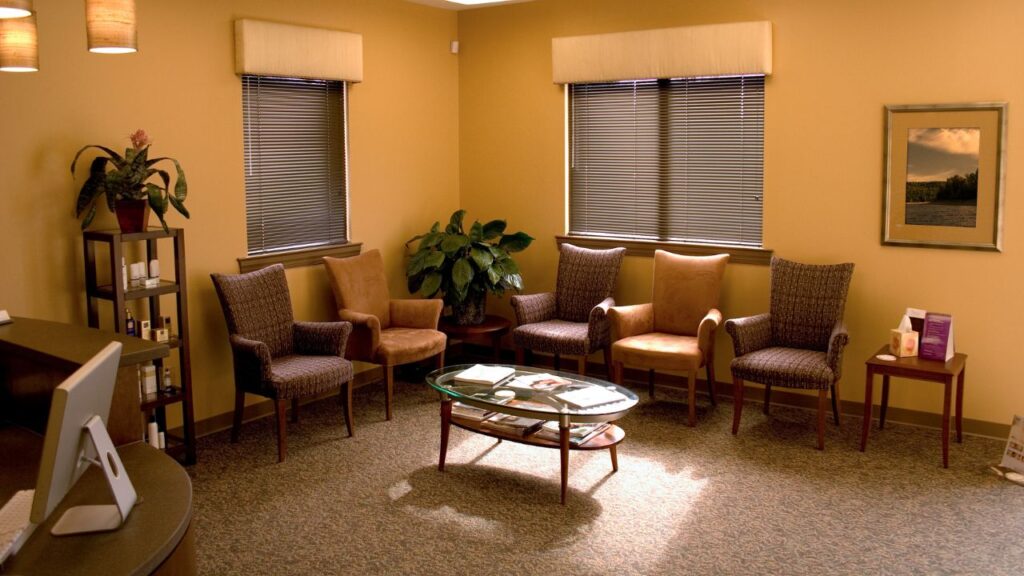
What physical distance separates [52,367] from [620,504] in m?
2.54

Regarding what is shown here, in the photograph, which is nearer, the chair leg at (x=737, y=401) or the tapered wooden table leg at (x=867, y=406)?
the tapered wooden table leg at (x=867, y=406)

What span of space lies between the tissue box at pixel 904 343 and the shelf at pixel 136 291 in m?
3.87

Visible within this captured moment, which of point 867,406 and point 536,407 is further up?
point 536,407

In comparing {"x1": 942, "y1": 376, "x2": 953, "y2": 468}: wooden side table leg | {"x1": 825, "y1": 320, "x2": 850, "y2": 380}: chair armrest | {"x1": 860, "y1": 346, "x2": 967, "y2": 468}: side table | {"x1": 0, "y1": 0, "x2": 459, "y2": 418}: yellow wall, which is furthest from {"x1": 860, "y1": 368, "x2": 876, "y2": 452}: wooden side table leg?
{"x1": 0, "y1": 0, "x2": 459, "y2": 418}: yellow wall

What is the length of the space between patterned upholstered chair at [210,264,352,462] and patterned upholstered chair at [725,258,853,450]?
2284 mm

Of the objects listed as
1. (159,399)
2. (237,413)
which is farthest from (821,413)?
(159,399)

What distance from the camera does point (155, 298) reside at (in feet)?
16.3

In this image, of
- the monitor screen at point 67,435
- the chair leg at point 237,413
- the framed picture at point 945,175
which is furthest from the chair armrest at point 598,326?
the monitor screen at point 67,435

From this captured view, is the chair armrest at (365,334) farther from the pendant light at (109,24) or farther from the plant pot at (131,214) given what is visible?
the pendant light at (109,24)

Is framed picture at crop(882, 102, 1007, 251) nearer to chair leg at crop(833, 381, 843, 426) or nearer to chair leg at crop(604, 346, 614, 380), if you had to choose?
chair leg at crop(833, 381, 843, 426)

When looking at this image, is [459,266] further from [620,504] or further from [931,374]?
[931,374]

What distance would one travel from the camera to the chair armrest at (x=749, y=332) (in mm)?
5375

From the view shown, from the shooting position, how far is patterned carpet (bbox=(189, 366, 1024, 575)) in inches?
150

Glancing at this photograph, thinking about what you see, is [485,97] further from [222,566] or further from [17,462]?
[17,462]
